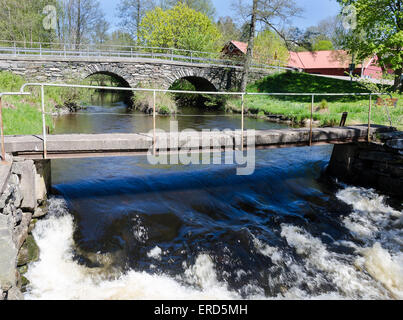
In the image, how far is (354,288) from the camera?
5.03m

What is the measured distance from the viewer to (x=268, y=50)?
34812 mm

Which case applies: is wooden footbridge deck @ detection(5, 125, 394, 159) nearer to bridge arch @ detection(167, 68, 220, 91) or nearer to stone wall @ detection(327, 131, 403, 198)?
stone wall @ detection(327, 131, 403, 198)

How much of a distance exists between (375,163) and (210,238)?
5.30 meters

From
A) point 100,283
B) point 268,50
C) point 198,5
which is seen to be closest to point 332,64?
point 268,50

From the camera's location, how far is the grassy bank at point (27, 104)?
30.5ft

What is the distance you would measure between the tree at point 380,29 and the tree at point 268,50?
28.1 ft

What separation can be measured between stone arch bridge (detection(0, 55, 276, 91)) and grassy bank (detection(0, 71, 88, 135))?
45.3 inches

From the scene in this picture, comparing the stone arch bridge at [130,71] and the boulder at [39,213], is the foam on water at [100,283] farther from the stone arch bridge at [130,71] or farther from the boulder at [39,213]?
the stone arch bridge at [130,71]

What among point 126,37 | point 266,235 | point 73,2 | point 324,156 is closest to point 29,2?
point 73,2

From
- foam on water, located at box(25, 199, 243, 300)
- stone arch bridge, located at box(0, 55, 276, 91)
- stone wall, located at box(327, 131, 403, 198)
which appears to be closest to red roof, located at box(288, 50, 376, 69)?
stone arch bridge, located at box(0, 55, 276, 91)

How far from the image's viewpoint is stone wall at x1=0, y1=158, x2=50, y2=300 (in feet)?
12.8

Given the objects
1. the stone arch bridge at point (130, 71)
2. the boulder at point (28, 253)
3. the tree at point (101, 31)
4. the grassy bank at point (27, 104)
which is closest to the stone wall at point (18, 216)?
the boulder at point (28, 253)

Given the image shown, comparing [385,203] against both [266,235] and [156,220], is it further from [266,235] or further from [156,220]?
[156,220]

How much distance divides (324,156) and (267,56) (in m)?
23.7
